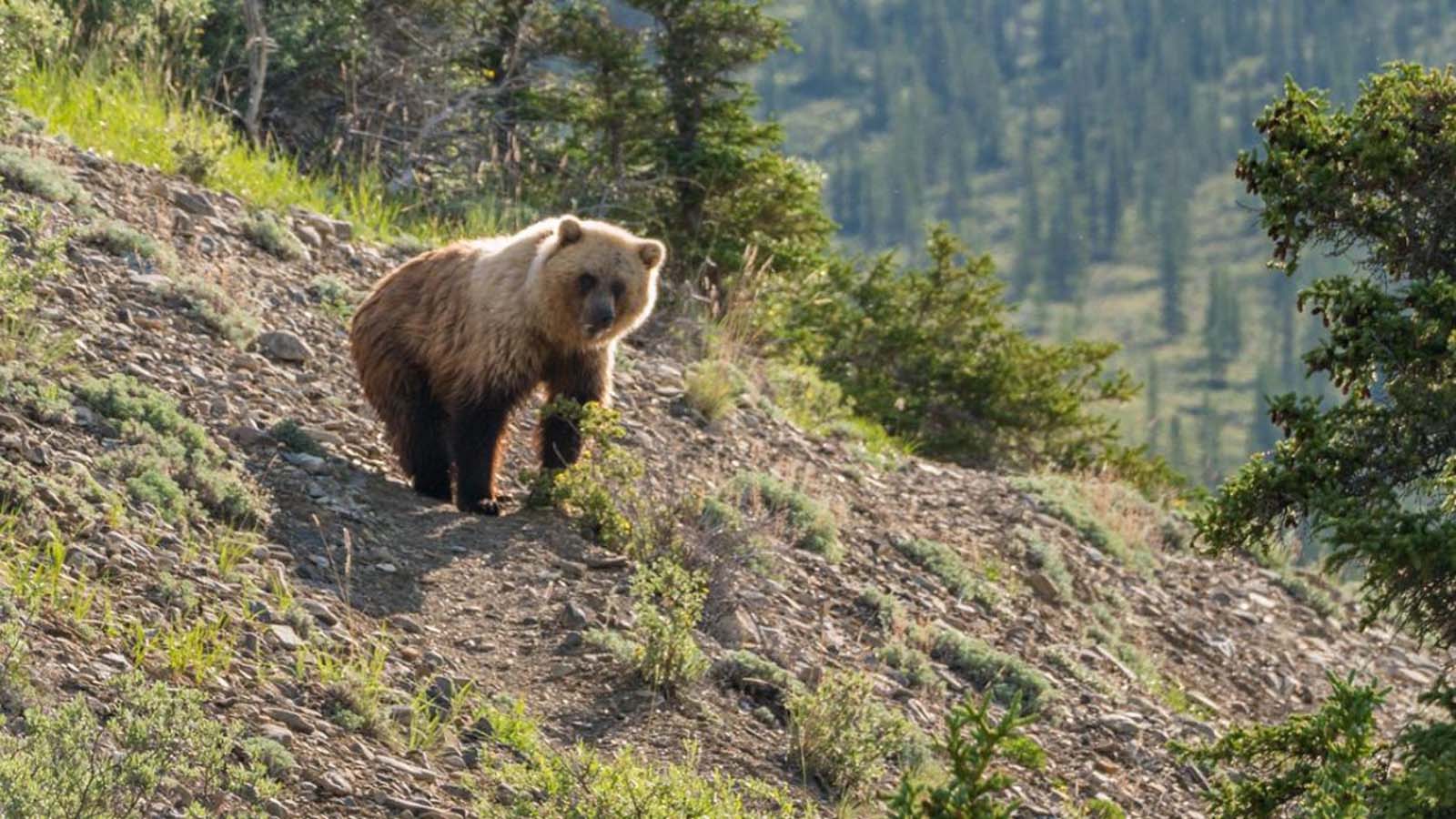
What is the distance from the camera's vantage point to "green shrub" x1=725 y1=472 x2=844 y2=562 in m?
9.65

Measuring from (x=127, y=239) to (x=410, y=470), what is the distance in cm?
191

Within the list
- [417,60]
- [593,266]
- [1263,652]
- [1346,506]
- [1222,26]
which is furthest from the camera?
[1222,26]

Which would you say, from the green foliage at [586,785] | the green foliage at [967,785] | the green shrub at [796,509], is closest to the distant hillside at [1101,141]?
the green shrub at [796,509]

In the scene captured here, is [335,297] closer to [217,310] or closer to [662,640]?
[217,310]

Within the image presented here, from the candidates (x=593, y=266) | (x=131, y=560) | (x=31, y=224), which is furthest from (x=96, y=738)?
(x=593, y=266)

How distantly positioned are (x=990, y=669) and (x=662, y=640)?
2467 millimetres

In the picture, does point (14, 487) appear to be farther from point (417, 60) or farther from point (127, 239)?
point (417, 60)

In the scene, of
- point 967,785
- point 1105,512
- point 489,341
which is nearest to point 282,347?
point 489,341

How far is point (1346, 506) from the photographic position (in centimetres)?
580

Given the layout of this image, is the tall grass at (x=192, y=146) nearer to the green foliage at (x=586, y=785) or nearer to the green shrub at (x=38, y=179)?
the green shrub at (x=38, y=179)

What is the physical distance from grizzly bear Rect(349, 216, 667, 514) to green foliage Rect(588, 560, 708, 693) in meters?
1.54

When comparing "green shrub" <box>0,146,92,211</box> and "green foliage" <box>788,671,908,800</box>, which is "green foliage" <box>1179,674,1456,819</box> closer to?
"green foliage" <box>788,671,908,800</box>

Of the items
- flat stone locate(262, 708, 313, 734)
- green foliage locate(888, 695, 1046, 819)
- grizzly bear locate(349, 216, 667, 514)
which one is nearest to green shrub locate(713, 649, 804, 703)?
grizzly bear locate(349, 216, 667, 514)

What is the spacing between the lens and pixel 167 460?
7.16m
